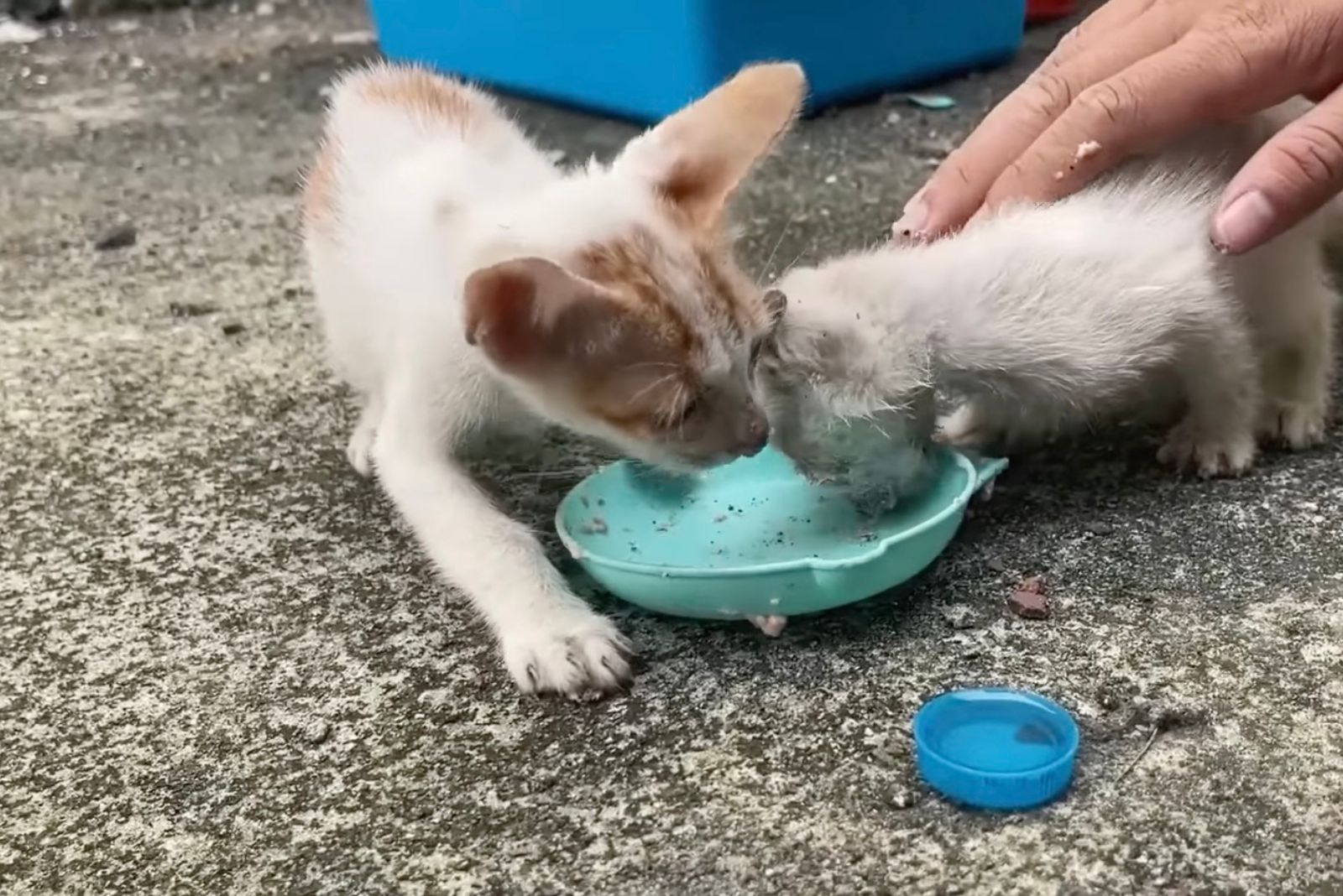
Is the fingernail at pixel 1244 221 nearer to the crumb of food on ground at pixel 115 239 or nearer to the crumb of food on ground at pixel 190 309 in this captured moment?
the crumb of food on ground at pixel 190 309

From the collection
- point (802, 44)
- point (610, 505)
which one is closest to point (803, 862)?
point (610, 505)

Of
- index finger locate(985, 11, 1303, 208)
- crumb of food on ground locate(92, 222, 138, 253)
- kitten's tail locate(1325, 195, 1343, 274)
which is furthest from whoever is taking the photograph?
crumb of food on ground locate(92, 222, 138, 253)

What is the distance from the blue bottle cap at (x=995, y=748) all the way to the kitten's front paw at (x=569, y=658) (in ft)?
0.99

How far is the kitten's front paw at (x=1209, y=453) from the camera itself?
1558 millimetres

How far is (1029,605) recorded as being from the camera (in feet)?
4.40

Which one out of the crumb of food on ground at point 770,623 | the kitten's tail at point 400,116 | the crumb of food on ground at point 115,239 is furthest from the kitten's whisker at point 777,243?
the crumb of food on ground at point 115,239

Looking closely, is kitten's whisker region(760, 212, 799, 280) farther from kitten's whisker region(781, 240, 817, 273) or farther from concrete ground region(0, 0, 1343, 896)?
concrete ground region(0, 0, 1343, 896)

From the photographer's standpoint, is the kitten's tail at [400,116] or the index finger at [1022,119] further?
the kitten's tail at [400,116]

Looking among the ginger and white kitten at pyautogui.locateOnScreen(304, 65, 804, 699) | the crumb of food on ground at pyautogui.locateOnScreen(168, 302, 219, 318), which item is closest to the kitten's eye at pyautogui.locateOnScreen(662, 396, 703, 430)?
the ginger and white kitten at pyautogui.locateOnScreen(304, 65, 804, 699)

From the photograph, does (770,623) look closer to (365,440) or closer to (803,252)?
(365,440)

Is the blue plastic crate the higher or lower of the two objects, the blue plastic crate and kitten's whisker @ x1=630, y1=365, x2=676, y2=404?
the lower

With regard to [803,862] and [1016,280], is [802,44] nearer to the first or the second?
[1016,280]

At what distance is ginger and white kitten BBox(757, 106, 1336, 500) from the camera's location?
136cm

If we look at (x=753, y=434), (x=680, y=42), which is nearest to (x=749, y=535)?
(x=753, y=434)
